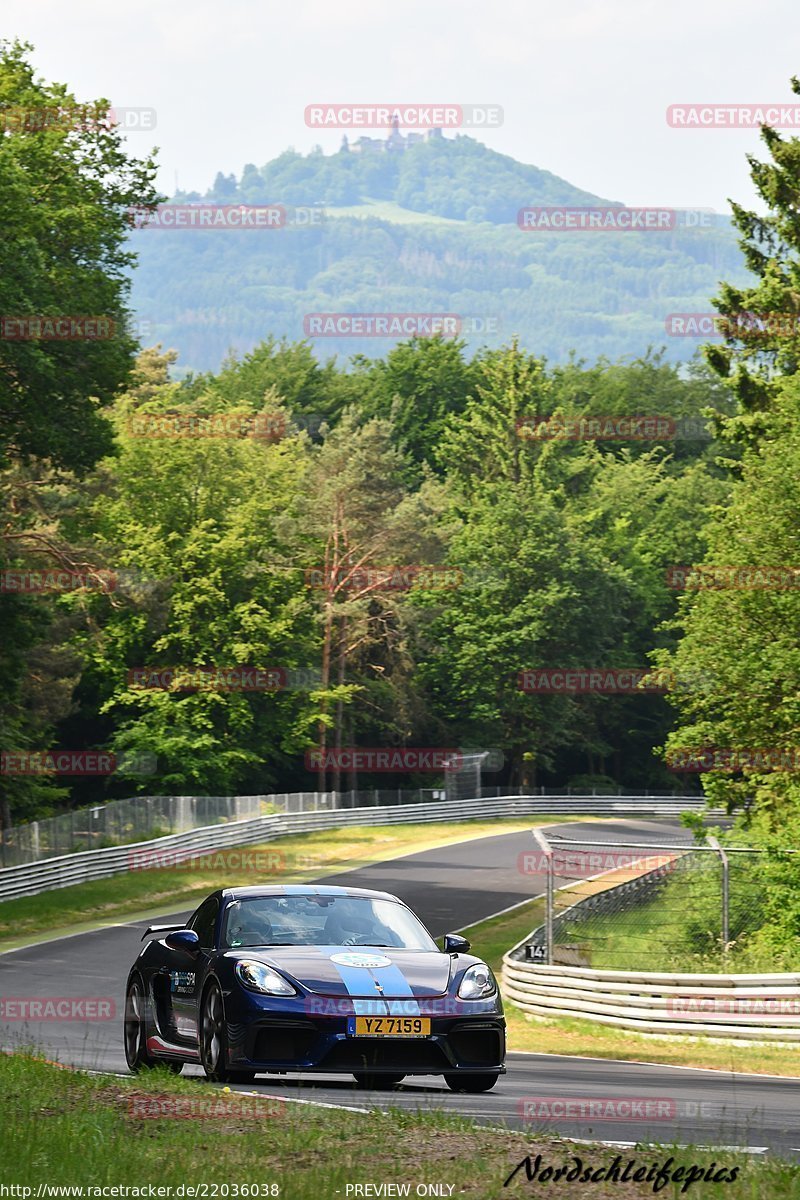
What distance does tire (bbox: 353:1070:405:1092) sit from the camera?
455 inches

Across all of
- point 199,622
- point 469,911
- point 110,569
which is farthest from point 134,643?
point 469,911

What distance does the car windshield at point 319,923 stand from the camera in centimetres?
1215

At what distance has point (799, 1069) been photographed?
16609 mm

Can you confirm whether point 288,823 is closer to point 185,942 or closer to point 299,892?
point 299,892

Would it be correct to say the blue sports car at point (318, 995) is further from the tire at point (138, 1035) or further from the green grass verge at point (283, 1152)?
the green grass verge at point (283, 1152)

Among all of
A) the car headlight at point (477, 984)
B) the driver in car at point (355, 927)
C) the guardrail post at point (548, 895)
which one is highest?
the driver in car at point (355, 927)

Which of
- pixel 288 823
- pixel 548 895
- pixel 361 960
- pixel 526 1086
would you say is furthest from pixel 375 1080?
pixel 288 823

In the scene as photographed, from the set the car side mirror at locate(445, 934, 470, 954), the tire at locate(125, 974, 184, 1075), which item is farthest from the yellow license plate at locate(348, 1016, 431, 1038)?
the tire at locate(125, 974, 184, 1075)

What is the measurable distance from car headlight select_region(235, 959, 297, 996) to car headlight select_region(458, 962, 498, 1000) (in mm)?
1136

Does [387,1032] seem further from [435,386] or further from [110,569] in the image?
[435,386]

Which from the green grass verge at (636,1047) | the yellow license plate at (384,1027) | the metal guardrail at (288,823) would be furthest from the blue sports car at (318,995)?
the metal guardrail at (288,823)

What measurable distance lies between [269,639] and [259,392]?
127 feet

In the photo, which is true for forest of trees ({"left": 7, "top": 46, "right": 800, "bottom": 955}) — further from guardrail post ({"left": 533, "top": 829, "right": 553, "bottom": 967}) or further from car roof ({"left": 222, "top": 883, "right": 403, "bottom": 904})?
A: car roof ({"left": 222, "top": 883, "right": 403, "bottom": 904})

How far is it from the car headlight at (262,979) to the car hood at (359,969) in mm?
73
